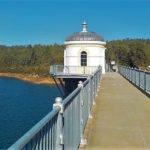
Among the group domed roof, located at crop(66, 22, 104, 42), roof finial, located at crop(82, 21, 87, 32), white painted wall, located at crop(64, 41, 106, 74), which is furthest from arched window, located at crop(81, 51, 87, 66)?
roof finial, located at crop(82, 21, 87, 32)

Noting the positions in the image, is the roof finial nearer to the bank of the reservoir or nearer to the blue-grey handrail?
the blue-grey handrail

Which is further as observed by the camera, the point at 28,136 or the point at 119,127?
the point at 119,127

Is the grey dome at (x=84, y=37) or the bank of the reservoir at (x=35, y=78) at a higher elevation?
the grey dome at (x=84, y=37)

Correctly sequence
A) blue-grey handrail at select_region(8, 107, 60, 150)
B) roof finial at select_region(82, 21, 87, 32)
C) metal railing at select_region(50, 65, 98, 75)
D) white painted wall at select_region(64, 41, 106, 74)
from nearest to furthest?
1. blue-grey handrail at select_region(8, 107, 60, 150)
2. metal railing at select_region(50, 65, 98, 75)
3. white painted wall at select_region(64, 41, 106, 74)
4. roof finial at select_region(82, 21, 87, 32)

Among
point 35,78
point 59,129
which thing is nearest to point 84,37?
point 59,129

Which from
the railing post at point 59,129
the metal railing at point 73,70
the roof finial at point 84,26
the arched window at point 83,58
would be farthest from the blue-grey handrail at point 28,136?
the roof finial at point 84,26

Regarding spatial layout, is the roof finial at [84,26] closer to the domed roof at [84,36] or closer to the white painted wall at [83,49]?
the domed roof at [84,36]

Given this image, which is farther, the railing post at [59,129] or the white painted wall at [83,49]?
the white painted wall at [83,49]

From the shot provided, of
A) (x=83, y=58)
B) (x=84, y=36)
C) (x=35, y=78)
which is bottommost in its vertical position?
(x=35, y=78)

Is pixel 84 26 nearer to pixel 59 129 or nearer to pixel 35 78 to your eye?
pixel 59 129

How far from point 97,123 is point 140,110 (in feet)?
10.4

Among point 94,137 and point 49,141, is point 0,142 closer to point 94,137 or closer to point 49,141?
point 94,137

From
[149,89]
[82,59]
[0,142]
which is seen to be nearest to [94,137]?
[149,89]

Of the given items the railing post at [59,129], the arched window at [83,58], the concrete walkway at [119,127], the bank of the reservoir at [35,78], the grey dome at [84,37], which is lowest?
the bank of the reservoir at [35,78]
